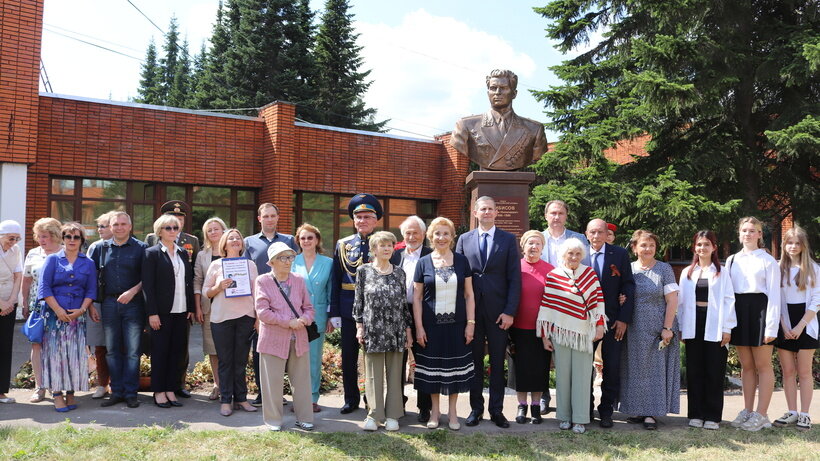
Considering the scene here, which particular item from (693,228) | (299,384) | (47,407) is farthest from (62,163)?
(693,228)

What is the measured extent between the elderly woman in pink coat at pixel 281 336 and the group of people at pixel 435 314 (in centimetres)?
1

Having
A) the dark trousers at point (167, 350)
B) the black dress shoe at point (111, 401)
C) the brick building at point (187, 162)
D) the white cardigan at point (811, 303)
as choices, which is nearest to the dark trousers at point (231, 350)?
the dark trousers at point (167, 350)

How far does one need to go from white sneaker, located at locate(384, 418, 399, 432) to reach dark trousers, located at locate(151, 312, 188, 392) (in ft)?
7.00

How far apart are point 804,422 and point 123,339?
236 inches

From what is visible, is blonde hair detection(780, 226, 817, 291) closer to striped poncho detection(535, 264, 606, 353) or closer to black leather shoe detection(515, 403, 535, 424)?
striped poncho detection(535, 264, 606, 353)

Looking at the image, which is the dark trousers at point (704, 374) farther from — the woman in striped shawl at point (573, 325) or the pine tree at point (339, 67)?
the pine tree at point (339, 67)

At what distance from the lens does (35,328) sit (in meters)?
5.84

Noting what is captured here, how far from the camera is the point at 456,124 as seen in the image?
7.79 meters

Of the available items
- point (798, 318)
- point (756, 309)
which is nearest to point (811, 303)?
point (798, 318)

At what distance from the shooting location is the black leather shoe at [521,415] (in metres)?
5.61

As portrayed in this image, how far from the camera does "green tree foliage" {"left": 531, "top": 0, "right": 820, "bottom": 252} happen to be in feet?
35.7

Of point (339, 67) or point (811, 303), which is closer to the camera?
point (811, 303)

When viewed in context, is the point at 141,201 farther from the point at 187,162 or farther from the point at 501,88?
the point at 501,88

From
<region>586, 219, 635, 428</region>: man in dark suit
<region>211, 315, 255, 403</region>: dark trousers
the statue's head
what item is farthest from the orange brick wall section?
<region>586, 219, 635, 428</region>: man in dark suit
